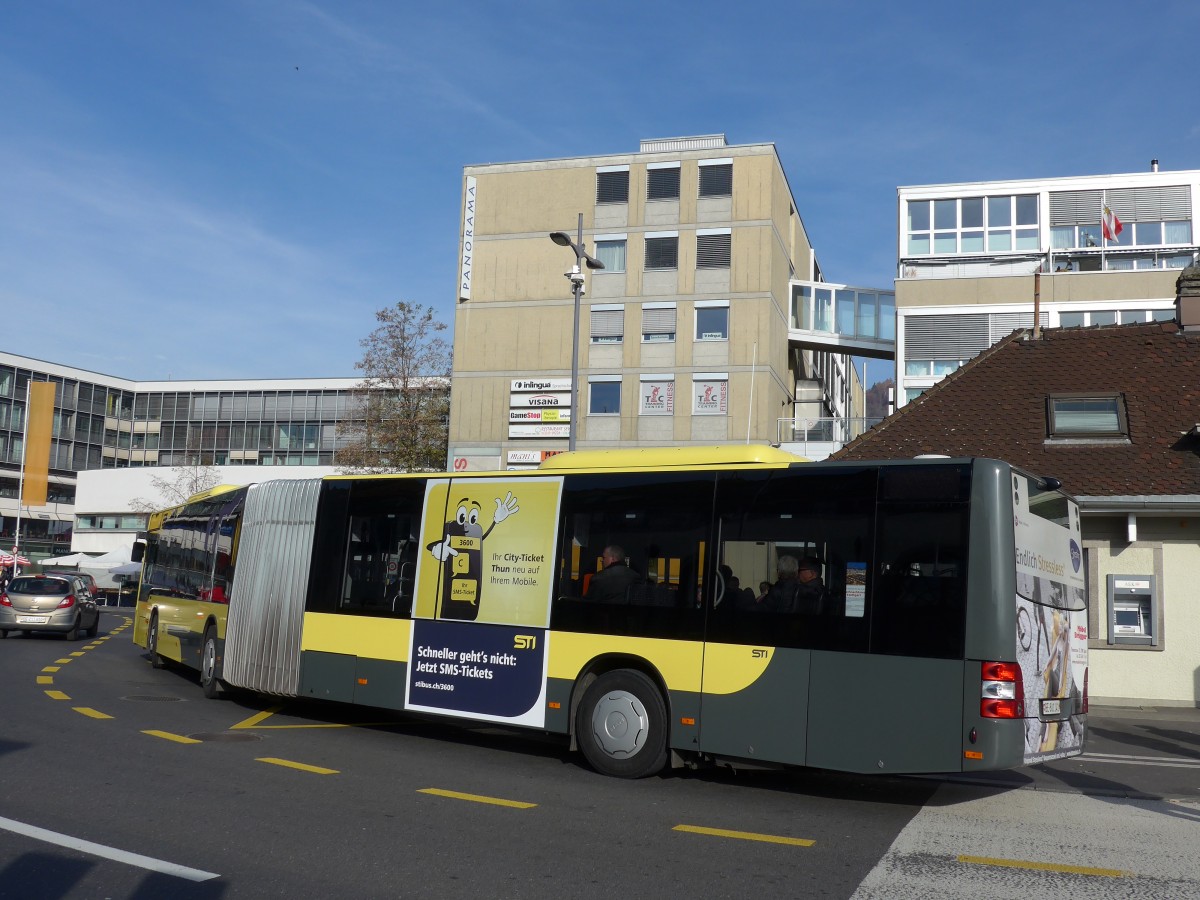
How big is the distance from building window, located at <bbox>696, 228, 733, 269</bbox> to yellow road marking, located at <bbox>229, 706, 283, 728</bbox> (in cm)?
3204

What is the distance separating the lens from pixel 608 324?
45.1m

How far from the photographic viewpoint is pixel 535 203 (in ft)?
151

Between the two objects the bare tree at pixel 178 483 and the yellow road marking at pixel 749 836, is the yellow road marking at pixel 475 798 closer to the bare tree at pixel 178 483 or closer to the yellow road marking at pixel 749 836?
the yellow road marking at pixel 749 836

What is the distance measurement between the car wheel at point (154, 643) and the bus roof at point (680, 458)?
10.9 metres

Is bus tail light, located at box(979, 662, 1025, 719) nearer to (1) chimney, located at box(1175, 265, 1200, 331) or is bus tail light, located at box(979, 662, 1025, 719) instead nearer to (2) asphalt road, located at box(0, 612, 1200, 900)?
(2) asphalt road, located at box(0, 612, 1200, 900)

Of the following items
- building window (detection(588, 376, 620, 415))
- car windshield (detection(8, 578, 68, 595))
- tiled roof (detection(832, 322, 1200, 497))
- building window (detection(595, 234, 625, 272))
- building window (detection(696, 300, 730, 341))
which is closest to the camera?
tiled roof (detection(832, 322, 1200, 497))

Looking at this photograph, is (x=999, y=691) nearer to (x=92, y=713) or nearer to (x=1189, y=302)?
(x=92, y=713)

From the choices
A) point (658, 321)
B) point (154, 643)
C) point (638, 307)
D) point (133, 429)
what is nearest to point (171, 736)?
point (154, 643)

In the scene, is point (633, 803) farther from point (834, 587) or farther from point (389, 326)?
point (389, 326)

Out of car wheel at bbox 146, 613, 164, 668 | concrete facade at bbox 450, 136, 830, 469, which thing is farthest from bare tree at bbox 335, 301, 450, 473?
car wheel at bbox 146, 613, 164, 668

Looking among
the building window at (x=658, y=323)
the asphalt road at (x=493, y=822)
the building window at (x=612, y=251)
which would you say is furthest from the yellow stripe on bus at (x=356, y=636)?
the building window at (x=612, y=251)

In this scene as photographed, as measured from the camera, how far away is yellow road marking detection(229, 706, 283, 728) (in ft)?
42.8

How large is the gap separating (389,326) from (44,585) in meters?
20.1

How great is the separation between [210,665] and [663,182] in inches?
1306
